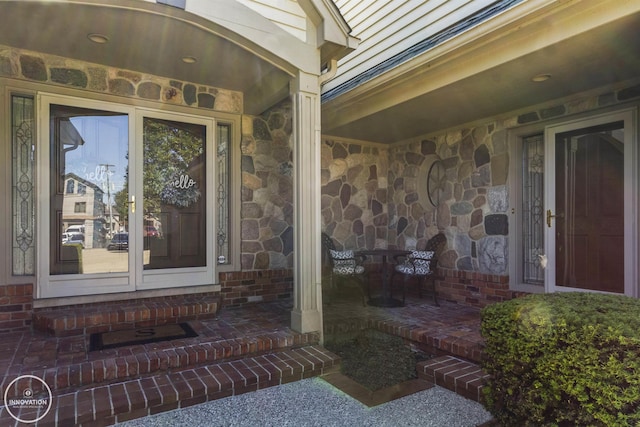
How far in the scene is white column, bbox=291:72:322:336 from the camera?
3.29 m

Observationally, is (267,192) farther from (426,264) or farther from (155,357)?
(155,357)

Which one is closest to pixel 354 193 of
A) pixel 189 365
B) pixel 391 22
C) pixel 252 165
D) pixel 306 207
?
pixel 252 165

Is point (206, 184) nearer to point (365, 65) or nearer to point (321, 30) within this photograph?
point (321, 30)

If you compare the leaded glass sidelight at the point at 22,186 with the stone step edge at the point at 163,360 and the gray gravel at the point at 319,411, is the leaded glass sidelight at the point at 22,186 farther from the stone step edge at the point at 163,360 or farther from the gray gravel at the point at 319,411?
the gray gravel at the point at 319,411

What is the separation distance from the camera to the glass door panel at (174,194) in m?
3.97

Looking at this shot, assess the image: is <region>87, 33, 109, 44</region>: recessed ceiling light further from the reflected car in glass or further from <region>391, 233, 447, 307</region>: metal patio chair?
<region>391, 233, 447, 307</region>: metal patio chair

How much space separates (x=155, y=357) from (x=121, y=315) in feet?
2.81

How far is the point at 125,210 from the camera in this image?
382 cm

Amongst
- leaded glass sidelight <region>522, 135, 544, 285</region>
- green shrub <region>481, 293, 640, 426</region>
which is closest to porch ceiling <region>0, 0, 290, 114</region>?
green shrub <region>481, 293, 640, 426</region>

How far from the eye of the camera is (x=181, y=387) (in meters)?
2.53

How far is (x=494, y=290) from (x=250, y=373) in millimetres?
3061

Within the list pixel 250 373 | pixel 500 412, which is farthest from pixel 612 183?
pixel 250 373

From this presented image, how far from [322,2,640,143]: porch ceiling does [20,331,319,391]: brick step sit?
2.51m

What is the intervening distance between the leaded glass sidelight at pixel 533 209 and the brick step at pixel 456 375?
1853 mm
